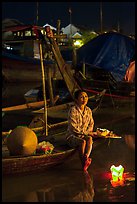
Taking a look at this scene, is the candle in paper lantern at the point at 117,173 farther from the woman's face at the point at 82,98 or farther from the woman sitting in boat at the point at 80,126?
the woman's face at the point at 82,98

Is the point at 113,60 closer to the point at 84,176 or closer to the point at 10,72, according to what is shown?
the point at 10,72

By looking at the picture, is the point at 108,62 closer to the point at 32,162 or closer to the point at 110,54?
the point at 110,54

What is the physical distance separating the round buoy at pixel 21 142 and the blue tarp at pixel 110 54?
33.2 ft

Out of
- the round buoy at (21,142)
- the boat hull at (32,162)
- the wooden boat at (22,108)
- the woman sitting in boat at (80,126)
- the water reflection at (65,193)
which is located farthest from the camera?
Answer: the wooden boat at (22,108)

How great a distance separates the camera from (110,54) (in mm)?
15469

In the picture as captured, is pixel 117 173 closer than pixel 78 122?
Yes

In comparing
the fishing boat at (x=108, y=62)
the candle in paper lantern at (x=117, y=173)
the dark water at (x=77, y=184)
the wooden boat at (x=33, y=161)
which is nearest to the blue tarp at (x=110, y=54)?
the fishing boat at (x=108, y=62)

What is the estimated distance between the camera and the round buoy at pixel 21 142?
5105mm

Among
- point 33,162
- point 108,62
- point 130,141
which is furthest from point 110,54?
point 33,162

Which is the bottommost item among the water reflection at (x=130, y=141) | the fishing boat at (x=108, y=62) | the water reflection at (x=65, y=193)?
the water reflection at (x=65, y=193)

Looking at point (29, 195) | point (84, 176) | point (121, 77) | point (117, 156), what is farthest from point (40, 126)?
point (121, 77)

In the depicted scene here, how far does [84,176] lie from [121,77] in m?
10.1

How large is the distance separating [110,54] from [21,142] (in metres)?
11.2

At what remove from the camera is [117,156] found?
668 centimetres
